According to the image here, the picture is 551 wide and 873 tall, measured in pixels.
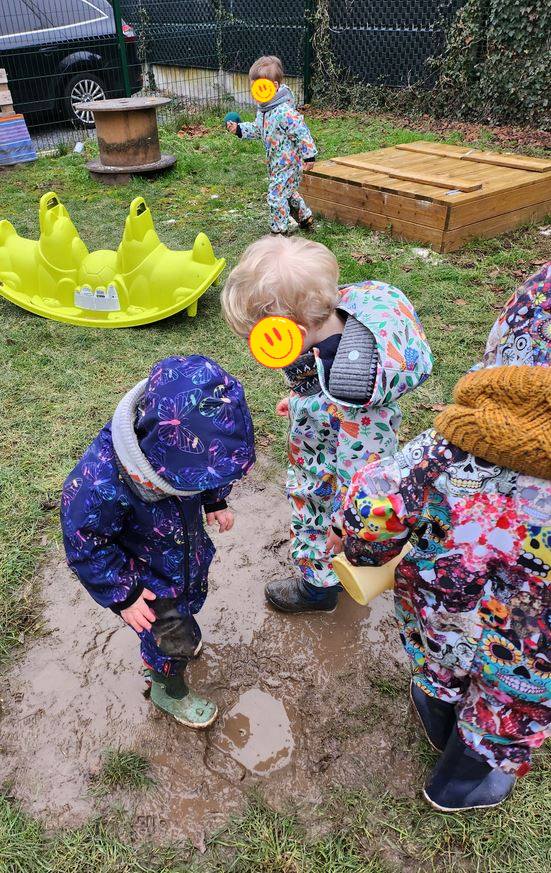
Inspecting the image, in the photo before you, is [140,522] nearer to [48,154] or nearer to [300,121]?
[300,121]

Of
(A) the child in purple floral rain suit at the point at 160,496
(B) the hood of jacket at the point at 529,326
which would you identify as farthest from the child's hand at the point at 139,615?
(B) the hood of jacket at the point at 529,326

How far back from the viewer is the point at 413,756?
190cm

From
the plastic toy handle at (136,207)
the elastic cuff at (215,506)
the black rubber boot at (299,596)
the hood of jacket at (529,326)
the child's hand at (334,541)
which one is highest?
the hood of jacket at (529,326)

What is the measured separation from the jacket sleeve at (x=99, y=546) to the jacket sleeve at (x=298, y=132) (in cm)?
479

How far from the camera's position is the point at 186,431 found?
1.33 m

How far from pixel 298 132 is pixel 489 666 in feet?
16.7

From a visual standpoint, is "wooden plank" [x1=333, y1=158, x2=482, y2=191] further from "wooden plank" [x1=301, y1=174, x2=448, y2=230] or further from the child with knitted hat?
the child with knitted hat

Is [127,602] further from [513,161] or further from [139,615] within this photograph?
[513,161]

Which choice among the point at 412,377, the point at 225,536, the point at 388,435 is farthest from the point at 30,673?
the point at 412,377

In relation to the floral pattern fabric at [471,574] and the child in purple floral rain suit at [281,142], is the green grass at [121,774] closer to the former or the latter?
the floral pattern fabric at [471,574]

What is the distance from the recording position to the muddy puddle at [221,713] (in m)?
1.83

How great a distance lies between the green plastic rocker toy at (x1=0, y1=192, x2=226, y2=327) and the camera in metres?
4.08

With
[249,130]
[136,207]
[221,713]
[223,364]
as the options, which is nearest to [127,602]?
[221,713]

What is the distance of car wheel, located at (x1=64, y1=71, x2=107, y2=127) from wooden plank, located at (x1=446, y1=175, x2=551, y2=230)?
6.27 m
